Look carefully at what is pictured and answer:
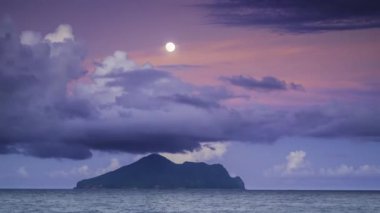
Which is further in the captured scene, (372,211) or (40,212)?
(372,211)

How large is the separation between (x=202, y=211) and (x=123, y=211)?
64.8 ft

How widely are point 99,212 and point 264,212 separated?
134ft

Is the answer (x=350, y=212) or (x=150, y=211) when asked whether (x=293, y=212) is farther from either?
(x=150, y=211)

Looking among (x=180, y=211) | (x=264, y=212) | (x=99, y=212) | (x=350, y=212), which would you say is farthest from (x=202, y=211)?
(x=350, y=212)

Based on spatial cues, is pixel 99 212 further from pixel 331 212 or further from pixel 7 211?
pixel 331 212

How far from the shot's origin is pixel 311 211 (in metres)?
161

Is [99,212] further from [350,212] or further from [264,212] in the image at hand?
[350,212]

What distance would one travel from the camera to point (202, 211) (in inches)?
6201

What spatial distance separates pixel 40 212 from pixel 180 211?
34.2 metres

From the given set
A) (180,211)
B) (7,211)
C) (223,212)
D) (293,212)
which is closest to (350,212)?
(293,212)

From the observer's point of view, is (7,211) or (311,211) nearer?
(7,211)

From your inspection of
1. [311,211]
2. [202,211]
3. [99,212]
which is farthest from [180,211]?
[311,211]

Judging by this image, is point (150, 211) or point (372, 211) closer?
point (150, 211)

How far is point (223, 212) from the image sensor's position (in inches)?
6102
